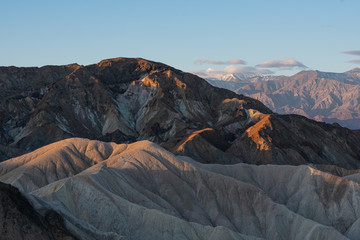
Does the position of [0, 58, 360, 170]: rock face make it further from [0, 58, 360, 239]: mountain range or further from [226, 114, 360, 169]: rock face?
[0, 58, 360, 239]: mountain range

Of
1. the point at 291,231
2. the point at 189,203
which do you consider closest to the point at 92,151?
the point at 189,203

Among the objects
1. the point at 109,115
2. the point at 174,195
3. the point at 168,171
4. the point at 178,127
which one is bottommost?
the point at 178,127

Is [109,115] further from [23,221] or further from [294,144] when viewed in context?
[23,221]

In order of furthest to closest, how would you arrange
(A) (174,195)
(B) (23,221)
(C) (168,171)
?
(C) (168,171) < (A) (174,195) < (B) (23,221)

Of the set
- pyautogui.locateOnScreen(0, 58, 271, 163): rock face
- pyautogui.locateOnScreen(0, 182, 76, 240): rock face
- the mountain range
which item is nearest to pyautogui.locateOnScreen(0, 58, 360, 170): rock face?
pyautogui.locateOnScreen(0, 58, 271, 163): rock face

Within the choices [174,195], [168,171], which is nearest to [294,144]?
[168,171]

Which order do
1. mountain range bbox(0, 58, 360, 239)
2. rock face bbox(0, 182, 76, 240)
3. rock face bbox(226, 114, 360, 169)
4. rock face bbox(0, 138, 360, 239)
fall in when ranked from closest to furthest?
1. rock face bbox(0, 182, 76, 240)
2. mountain range bbox(0, 58, 360, 239)
3. rock face bbox(0, 138, 360, 239)
4. rock face bbox(226, 114, 360, 169)
